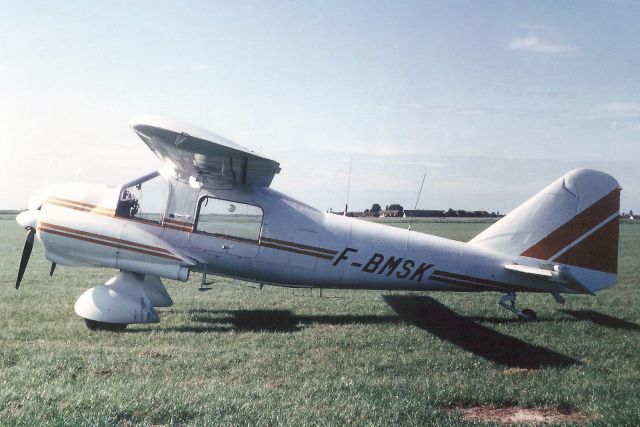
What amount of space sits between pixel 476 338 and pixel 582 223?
2.95 meters

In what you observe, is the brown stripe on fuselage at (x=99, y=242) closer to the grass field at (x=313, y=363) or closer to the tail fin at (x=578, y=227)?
the grass field at (x=313, y=363)

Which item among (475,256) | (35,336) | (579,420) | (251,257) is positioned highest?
(475,256)

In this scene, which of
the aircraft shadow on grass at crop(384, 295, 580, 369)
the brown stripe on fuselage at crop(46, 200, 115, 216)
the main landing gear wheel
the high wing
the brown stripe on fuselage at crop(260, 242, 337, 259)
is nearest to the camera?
the aircraft shadow on grass at crop(384, 295, 580, 369)

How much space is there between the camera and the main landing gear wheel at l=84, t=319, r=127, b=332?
267 inches

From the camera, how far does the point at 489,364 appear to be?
5504mm

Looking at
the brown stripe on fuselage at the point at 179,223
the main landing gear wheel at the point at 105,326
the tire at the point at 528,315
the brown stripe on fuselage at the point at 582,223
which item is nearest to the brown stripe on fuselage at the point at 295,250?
the brown stripe on fuselage at the point at 179,223

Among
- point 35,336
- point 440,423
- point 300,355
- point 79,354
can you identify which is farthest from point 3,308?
point 440,423

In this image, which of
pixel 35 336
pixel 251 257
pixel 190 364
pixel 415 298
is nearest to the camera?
pixel 190 364

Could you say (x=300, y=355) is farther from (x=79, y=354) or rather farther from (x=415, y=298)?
(x=415, y=298)

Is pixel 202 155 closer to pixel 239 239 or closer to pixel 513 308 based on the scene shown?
pixel 239 239

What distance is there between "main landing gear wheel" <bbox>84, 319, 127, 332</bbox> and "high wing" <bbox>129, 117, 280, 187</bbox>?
2.41 meters

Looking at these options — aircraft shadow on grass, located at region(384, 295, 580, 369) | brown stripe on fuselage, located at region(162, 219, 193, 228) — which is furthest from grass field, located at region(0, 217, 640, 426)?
brown stripe on fuselage, located at region(162, 219, 193, 228)

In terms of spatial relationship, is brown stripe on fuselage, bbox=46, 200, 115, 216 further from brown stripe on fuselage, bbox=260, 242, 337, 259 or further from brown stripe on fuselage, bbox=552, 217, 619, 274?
brown stripe on fuselage, bbox=552, 217, 619, 274

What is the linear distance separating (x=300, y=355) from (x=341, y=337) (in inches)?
39.9
